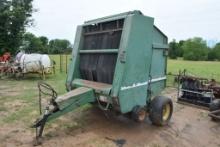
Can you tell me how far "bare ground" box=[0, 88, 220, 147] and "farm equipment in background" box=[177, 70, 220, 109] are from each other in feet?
3.05

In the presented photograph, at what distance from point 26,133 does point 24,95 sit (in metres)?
3.38

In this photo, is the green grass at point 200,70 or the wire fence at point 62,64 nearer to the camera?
the green grass at point 200,70

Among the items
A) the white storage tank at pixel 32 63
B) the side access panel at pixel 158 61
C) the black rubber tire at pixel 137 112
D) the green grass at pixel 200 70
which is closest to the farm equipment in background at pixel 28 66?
the white storage tank at pixel 32 63

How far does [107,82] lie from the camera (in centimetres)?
446

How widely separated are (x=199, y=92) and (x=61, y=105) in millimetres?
4200

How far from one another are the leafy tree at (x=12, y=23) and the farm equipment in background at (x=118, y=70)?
11.8 m

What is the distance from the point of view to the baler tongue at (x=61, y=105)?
3551mm

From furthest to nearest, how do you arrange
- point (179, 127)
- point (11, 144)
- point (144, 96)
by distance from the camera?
point (179, 127), point (144, 96), point (11, 144)

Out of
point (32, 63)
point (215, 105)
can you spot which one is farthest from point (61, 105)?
point (32, 63)

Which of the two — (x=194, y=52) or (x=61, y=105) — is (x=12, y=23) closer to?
(x=61, y=105)

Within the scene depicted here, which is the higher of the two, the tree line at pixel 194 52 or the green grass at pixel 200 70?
the tree line at pixel 194 52

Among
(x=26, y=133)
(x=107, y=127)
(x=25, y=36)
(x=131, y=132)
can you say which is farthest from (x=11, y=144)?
(x=25, y=36)

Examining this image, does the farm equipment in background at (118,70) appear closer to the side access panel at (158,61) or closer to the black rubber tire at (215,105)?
the side access panel at (158,61)

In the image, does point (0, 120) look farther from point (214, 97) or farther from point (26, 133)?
point (214, 97)
